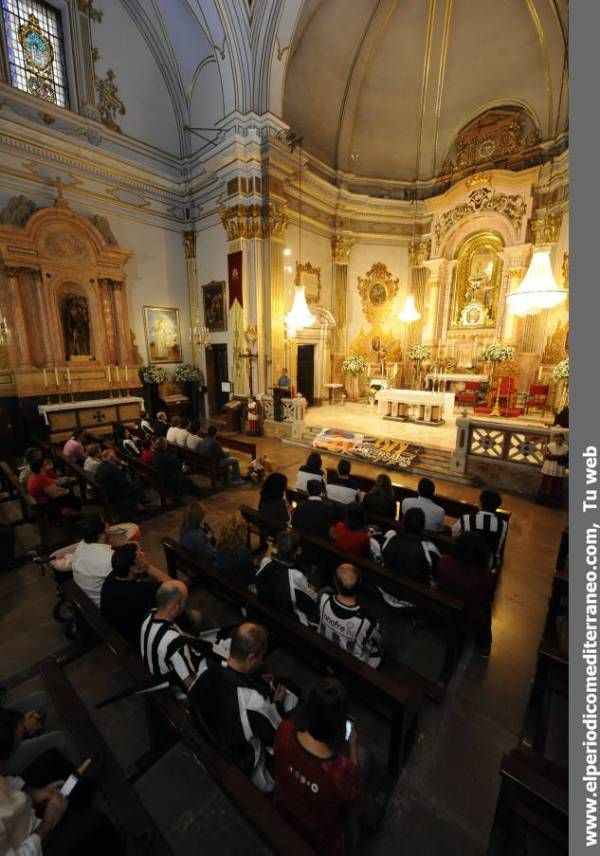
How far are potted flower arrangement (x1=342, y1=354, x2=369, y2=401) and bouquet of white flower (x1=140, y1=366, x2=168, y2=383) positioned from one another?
604 cm

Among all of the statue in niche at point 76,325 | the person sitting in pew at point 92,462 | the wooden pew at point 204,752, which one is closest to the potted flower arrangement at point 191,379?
the statue in niche at point 76,325

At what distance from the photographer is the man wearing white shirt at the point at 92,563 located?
Result: 262 centimetres

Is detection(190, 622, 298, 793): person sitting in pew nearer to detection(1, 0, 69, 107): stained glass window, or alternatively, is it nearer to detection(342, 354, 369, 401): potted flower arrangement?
detection(342, 354, 369, 401): potted flower arrangement

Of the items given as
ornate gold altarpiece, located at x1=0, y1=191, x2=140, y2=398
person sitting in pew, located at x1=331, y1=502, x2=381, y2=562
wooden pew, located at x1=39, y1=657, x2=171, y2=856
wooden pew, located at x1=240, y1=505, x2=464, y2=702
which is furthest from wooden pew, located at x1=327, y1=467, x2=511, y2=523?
ornate gold altarpiece, located at x1=0, y1=191, x2=140, y2=398

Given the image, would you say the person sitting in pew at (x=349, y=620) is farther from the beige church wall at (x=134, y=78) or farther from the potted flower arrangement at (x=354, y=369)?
the beige church wall at (x=134, y=78)

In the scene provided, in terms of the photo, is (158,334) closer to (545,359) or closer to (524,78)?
(545,359)

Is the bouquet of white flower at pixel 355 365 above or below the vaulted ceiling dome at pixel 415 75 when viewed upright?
below

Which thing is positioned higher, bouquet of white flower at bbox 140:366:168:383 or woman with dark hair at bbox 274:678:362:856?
bouquet of white flower at bbox 140:366:168:383

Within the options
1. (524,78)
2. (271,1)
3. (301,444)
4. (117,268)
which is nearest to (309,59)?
(271,1)

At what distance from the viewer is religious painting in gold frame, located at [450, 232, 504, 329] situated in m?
11.7

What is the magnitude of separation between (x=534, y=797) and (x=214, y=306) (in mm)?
11716

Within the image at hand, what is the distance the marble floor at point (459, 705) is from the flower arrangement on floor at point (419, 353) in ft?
28.1

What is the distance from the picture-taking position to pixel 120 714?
91.1 inches

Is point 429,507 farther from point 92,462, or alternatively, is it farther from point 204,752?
point 92,462
